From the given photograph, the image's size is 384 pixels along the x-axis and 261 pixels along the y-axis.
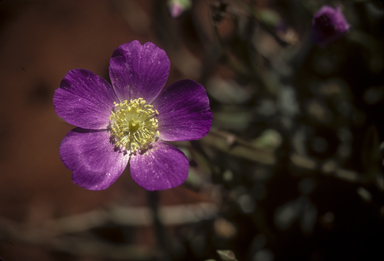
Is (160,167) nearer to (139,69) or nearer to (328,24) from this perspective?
(139,69)

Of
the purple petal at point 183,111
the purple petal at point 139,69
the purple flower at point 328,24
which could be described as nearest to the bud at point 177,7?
the purple petal at point 139,69

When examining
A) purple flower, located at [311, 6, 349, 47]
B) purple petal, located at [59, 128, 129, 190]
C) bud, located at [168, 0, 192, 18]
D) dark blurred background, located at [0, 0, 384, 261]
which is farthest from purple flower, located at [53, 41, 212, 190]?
purple flower, located at [311, 6, 349, 47]

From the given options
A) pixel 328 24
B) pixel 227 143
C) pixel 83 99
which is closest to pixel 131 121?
pixel 83 99

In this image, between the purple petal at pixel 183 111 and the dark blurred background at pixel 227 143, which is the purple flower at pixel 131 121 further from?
the dark blurred background at pixel 227 143

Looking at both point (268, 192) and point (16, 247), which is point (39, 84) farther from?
point (268, 192)

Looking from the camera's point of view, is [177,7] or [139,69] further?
[177,7]

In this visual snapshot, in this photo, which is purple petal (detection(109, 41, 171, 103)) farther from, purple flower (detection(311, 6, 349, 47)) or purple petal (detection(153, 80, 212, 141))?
purple flower (detection(311, 6, 349, 47))

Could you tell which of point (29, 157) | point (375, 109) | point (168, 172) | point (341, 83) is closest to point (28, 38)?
point (29, 157)

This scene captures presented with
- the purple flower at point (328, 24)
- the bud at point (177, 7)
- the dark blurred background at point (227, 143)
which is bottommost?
the dark blurred background at point (227, 143)
